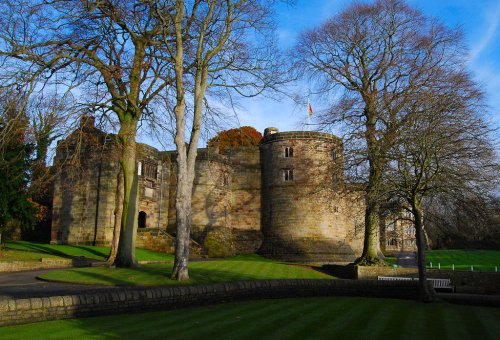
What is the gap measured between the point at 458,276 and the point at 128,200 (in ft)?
53.2

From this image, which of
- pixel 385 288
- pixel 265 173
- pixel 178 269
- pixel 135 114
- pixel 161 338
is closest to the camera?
pixel 161 338

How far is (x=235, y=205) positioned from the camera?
46.6 meters

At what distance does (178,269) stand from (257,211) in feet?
97.4

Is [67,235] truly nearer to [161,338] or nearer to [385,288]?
[385,288]

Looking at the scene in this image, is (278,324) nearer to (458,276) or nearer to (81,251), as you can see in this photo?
(458,276)

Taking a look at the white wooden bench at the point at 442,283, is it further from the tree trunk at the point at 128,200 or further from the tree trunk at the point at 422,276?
the tree trunk at the point at 128,200

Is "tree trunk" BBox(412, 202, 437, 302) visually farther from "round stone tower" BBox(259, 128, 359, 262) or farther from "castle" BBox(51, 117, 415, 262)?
"round stone tower" BBox(259, 128, 359, 262)

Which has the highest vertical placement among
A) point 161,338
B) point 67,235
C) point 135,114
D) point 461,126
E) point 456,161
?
point 135,114

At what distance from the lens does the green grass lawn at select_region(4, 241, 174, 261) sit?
101 ft

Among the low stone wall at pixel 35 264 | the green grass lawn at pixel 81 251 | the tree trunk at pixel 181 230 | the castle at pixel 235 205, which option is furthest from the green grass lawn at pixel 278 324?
the castle at pixel 235 205

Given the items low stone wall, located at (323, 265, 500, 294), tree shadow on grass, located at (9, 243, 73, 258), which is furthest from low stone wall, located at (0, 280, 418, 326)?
tree shadow on grass, located at (9, 243, 73, 258)

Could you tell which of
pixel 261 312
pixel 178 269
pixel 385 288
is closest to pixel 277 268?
pixel 385 288

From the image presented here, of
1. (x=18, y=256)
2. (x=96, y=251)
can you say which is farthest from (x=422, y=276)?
(x=96, y=251)

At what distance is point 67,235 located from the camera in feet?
122
